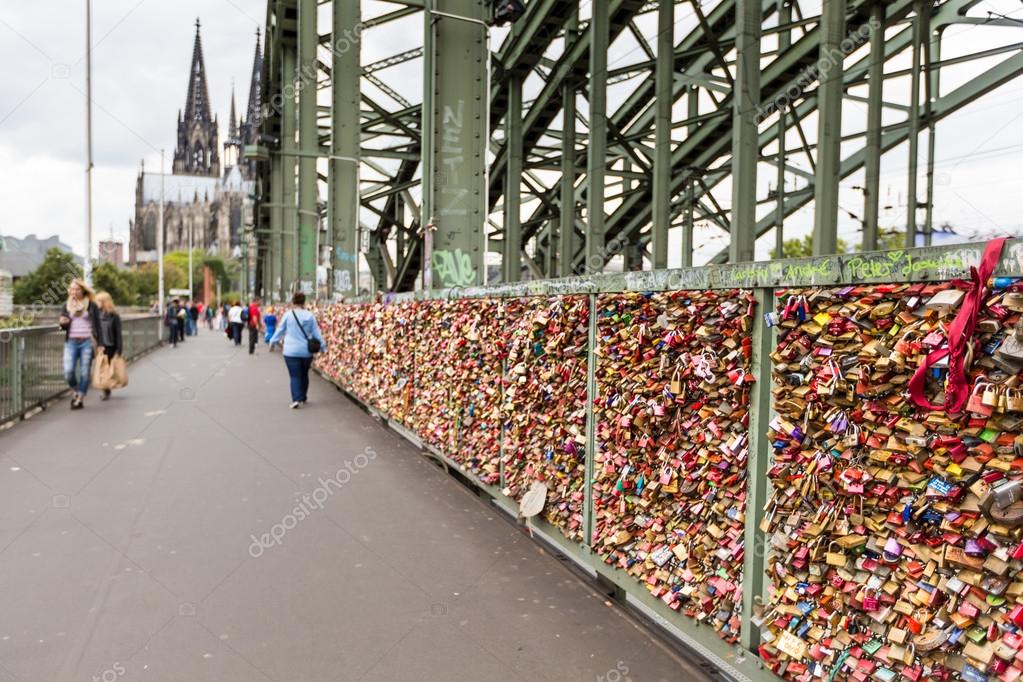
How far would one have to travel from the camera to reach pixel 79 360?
482 inches

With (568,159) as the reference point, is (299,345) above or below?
below

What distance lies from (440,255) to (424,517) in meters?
5.29

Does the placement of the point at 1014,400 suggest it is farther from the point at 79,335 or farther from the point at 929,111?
the point at 929,111

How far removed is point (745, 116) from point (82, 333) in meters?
10.5

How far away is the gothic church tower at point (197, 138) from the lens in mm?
136500

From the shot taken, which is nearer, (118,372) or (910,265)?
(910,265)

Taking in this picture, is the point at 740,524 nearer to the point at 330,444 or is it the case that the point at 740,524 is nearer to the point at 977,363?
the point at 977,363

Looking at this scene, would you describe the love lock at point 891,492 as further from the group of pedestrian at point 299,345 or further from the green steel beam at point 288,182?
the green steel beam at point 288,182

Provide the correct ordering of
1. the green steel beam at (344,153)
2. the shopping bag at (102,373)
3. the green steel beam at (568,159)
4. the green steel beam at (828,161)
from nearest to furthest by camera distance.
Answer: the green steel beam at (828,161)
the shopping bag at (102,373)
the green steel beam at (344,153)
the green steel beam at (568,159)

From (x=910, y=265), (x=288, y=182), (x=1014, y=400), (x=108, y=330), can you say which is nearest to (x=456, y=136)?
(x=108, y=330)

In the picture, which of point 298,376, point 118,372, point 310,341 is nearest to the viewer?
point 298,376

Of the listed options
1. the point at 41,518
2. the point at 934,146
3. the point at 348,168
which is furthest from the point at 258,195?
the point at 41,518

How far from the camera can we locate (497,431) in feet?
20.6

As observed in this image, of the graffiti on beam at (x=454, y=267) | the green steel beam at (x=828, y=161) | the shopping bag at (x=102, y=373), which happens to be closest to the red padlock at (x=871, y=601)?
the graffiti on beam at (x=454, y=267)
